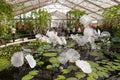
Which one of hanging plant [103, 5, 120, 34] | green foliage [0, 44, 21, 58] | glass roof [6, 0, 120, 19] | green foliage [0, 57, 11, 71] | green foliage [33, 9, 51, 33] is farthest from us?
glass roof [6, 0, 120, 19]

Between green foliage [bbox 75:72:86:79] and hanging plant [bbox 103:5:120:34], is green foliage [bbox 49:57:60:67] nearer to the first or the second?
green foliage [bbox 75:72:86:79]

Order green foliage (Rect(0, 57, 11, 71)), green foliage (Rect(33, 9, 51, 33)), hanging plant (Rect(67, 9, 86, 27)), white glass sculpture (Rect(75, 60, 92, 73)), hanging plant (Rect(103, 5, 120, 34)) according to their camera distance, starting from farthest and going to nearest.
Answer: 1. hanging plant (Rect(67, 9, 86, 27))
2. green foliage (Rect(33, 9, 51, 33))
3. hanging plant (Rect(103, 5, 120, 34))
4. green foliage (Rect(0, 57, 11, 71))
5. white glass sculpture (Rect(75, 60, 92, 73))

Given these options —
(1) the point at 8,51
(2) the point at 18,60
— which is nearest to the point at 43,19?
(1) the point at 8,51

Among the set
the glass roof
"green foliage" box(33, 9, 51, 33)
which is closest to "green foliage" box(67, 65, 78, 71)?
"green foliage" box(33, 9, 51, 33)

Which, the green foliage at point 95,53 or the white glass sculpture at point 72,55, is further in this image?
the green foliage at point 95,53

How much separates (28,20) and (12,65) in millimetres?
6812

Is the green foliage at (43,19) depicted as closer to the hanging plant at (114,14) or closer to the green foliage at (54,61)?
the hanging plant at (114,14)

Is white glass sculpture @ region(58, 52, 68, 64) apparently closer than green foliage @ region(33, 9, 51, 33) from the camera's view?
Yes

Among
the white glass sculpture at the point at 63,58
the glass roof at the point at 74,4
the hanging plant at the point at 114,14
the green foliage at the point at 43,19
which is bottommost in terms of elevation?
the green foliage at the point at 43,19

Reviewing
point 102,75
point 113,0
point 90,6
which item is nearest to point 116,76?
point 102,75

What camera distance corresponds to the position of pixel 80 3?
17422 mm

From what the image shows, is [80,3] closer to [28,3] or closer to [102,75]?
[28,3]

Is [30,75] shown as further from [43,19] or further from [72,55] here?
[43,19]

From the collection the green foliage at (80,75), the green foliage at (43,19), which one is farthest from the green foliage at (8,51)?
the green foliage at (43,19)
